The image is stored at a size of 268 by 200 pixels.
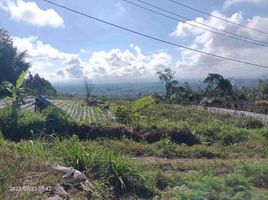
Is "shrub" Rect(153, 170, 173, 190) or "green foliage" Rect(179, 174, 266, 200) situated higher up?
"green foliage" Rect(179, 174, 266, 200)

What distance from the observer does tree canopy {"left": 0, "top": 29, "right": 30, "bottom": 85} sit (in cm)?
3750

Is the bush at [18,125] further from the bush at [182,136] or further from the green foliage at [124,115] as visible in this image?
the bush at [182,136]

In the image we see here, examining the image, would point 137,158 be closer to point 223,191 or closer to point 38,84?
point 223,191

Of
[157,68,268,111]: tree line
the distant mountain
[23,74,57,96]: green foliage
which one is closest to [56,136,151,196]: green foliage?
[157,68,268,111]: tree line

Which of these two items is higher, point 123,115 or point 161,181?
point 123,115

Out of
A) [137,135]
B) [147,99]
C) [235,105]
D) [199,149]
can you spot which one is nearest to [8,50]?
[235,105]

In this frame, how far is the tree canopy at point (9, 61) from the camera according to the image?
3750cm

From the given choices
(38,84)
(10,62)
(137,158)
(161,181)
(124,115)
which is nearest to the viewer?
(161,181)

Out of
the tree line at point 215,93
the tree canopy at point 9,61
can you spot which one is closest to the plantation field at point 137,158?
the tree line at point 215,93

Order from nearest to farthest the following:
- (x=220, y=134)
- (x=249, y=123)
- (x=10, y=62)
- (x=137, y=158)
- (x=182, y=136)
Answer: (x=137, y=158) < (x=182, y=136) < (x=220, y=134) < (x=249, y=123) < (x=10, y=62)

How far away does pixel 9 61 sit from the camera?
38.2 m

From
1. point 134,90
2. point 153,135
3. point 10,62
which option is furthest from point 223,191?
point 134,90

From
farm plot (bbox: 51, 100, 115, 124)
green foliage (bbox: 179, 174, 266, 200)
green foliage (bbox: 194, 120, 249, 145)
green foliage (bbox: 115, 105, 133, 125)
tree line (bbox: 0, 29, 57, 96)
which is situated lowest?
green foliage (bbox: 194, 120, 249, 145)

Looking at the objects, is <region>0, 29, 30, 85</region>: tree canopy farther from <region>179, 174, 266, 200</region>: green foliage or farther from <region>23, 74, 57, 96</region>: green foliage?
<region>179, 174, 266, 200</region>: green foliage
